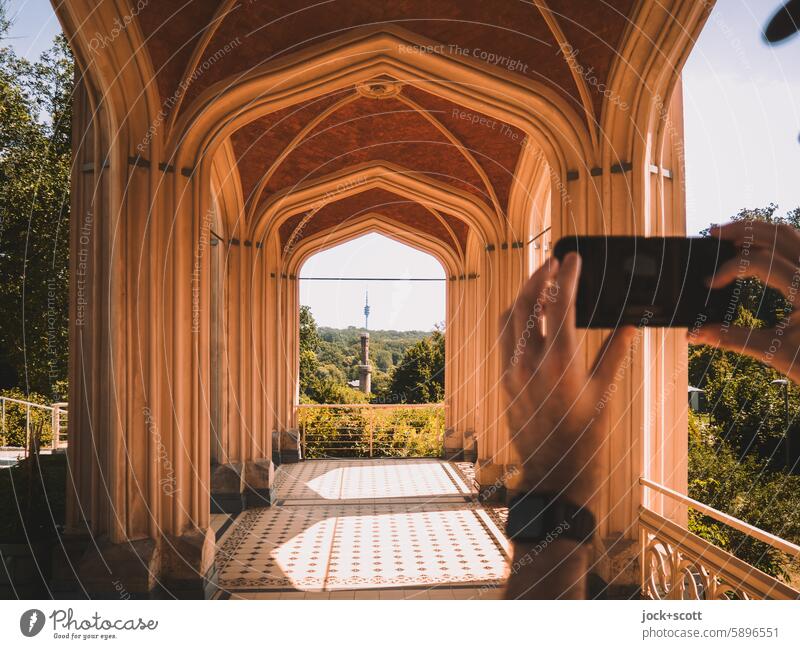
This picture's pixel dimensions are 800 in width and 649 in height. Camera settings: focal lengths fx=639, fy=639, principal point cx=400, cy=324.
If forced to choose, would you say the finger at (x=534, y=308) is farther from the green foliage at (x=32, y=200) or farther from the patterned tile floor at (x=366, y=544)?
the green foliage at (x=32, y=200)

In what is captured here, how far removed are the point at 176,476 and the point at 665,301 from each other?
4.53 m

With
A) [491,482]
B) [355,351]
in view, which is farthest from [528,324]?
[355,351]

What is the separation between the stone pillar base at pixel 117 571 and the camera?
507cm

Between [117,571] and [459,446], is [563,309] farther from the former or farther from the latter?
[459,446]

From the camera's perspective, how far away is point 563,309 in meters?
1.53

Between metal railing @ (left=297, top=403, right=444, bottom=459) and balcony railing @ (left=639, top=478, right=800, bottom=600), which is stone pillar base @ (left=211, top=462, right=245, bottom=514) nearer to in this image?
balcony railing @ (left=639, top=478, right=800, bottom=600)

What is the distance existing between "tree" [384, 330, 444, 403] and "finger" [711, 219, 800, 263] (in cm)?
2800

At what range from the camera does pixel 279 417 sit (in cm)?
1280

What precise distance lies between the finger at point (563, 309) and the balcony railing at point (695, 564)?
6.61 feet

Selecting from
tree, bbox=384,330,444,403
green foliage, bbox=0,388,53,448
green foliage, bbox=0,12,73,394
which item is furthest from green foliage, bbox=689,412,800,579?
tree, bbox=384,330,444,403

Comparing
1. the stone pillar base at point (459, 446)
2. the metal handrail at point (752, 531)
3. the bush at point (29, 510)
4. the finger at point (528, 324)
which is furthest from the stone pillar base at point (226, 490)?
the finger at point (528, 324)

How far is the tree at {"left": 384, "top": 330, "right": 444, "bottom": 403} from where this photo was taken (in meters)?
30.3
